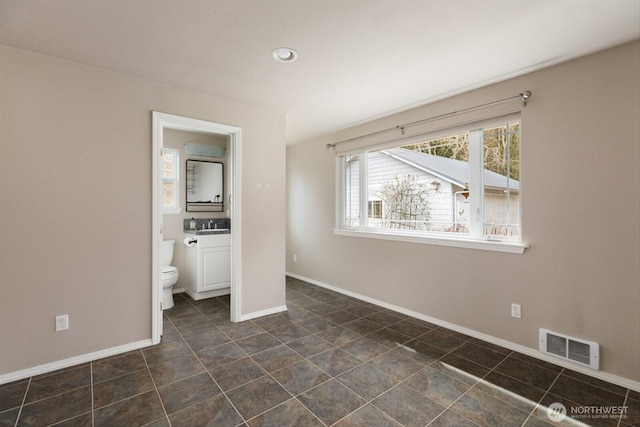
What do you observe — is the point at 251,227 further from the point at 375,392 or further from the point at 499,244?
the point at 499,244

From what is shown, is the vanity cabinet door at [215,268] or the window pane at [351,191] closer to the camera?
the vanity cabinet door at [215,268]

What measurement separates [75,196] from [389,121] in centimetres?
319

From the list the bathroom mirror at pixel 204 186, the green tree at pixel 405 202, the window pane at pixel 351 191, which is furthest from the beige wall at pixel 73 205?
the green tree at pixel 405 202

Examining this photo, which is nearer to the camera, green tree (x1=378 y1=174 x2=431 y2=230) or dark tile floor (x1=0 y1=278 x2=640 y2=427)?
dark tile floor (x1=0 y1=278 x2=640 y2=427)

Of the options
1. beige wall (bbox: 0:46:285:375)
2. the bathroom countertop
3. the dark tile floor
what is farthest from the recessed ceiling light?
the bathroom countertop

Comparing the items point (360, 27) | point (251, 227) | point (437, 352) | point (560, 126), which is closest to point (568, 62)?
point (560, 126)

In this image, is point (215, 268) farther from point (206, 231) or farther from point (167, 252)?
point (167, 252)

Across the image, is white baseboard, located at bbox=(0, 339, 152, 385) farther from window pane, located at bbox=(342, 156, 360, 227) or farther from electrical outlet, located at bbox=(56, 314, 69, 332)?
window pane, located at bbox=(342, 156, 360, 227)

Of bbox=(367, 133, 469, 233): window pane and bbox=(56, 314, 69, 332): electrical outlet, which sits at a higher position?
bbox=(367, 133, 469, 233): window pane

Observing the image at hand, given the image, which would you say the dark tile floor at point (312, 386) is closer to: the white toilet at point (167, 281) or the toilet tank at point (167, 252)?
the white toilet at point (167, 281)

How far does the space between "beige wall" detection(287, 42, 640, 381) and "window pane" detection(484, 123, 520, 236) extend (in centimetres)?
12

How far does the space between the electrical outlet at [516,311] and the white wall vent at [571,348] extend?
0.18 metres

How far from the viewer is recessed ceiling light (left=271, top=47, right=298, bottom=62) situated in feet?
7.13

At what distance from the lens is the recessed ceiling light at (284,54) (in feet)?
7.13
